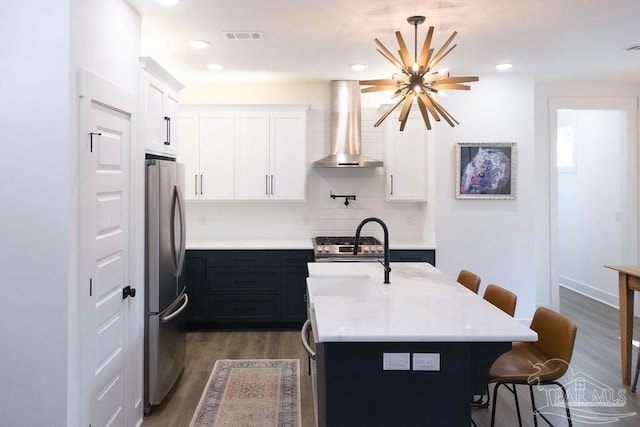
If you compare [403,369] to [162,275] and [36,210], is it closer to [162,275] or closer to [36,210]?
[36,210]

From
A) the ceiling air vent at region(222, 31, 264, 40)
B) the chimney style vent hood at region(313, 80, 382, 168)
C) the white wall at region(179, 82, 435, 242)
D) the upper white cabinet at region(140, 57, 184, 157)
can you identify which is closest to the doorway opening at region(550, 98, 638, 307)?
the white wall at region(179, 82, 435, 242)

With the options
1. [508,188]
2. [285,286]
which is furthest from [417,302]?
[508,188]

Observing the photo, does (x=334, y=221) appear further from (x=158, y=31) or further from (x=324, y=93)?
(x=158, y=31)

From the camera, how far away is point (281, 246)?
4.65 metres

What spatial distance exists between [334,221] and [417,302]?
3.01 meters

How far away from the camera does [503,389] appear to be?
332cm

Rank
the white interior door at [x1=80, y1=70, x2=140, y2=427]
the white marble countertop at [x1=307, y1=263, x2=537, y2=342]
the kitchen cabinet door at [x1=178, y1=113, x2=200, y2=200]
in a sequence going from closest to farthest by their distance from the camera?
the white marble countertop at [x1=307, y1=263, x2=537, y2=342]
the white interior door at [x1=80, y1=70, x2=140, y2=427]
the kitchen cabinet door at [x1=178, y1=113, x2=200, y2=200]

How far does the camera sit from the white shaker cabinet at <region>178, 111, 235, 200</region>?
4827 mm

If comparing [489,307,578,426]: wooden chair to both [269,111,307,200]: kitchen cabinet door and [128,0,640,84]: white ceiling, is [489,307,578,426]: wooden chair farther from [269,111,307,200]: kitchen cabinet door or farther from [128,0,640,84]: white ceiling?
[269,111,307,200]: kitchen cabinet door

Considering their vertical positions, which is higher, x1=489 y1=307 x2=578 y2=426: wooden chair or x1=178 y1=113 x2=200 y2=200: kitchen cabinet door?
x1=178 y1=113 x2=200 y2=200: kitchen cabinet door

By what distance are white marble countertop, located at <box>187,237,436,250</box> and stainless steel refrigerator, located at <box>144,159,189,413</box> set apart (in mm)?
1291

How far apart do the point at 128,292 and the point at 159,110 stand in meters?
1.31

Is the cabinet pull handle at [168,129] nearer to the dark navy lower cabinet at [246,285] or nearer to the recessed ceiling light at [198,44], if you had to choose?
the recessed ceiling light at [198,44]

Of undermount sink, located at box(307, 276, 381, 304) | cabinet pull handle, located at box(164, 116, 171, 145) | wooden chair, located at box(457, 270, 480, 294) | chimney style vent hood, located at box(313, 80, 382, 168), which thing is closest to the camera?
undermount sink, located at box(307, 276, 381, 304)
